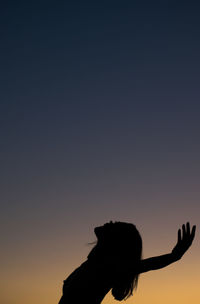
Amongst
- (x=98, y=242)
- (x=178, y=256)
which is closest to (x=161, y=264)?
(x=178, y=256)

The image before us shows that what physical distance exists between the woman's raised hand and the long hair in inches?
13.0

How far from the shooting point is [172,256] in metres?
3.62

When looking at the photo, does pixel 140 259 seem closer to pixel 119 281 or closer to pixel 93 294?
pixel 119 281

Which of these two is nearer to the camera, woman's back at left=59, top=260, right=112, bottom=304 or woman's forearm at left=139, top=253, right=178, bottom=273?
woman's forearm at left=139, top=253, right=178, bottom=273

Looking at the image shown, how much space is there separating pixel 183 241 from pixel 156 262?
0.29m

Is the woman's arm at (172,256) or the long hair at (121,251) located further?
the long hair at (121,251)

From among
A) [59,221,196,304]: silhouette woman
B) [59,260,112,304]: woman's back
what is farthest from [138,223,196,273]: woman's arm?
[59,260,112,304]: woman's back

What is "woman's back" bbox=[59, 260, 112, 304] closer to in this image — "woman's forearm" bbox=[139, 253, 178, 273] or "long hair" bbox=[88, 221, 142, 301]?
"long hair" bbox=[88, 221, 142, 301]

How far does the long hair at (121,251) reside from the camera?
376 cm

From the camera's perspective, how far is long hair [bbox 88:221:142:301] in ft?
12.3

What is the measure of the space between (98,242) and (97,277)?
32 centimetres

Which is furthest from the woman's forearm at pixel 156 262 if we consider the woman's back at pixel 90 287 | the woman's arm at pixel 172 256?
the woman's back at pixel 90 287

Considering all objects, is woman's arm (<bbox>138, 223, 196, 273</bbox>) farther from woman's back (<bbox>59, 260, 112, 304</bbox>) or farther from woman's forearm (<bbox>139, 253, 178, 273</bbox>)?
woman's back (<bbox>59, 260, 112, 304</bbox>)

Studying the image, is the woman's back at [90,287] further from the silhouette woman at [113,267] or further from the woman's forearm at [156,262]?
the woman's forearm at [156,262]
